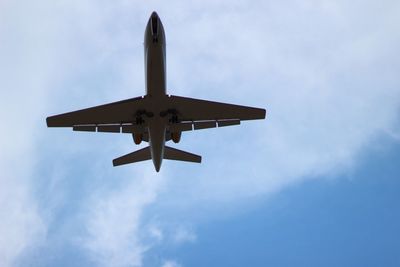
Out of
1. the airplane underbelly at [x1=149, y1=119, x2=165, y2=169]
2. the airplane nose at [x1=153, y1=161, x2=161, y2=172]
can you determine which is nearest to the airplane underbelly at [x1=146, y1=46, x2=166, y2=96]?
the airplane underbelly at [x1=149, y1=119, x2=165, y2=169]

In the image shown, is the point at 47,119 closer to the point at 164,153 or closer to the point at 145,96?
the point at 145,96

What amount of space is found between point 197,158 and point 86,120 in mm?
11622

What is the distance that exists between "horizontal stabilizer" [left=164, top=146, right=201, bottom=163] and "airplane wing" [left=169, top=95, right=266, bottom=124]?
639cm

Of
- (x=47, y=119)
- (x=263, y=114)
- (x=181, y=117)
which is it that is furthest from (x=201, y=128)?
(x=47, y=119)

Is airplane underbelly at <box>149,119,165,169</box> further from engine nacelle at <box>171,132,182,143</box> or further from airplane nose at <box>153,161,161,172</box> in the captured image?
engine nacelle at <box>171,132,182,143</box>

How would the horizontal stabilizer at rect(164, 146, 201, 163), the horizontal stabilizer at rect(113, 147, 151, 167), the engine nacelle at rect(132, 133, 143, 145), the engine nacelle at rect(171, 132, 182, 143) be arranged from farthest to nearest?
the horizontal stabilizer at rect(164, 146, 201, 163) → the horizontal stabilizer at rect(113, 147, 151, 167) → the engine nacelle at rect(171, 132, 182, 143) → the engine nacelle at rect(132, 133, 143, 145)

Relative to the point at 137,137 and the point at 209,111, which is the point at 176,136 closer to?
the point at 137,137

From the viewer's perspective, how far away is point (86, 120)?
42406 millimetres

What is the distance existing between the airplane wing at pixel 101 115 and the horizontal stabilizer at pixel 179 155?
7112mm

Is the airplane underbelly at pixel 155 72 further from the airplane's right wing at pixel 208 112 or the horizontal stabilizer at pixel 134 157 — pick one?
the horizontal stabilizer at pixel 134 157

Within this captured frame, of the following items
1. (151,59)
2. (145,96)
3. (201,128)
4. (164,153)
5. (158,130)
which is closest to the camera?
(151,59)

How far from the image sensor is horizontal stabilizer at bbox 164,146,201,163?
49.0m

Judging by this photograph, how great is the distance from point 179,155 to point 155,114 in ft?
29.1

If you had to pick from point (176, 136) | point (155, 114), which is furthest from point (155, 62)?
point (176, 136)
